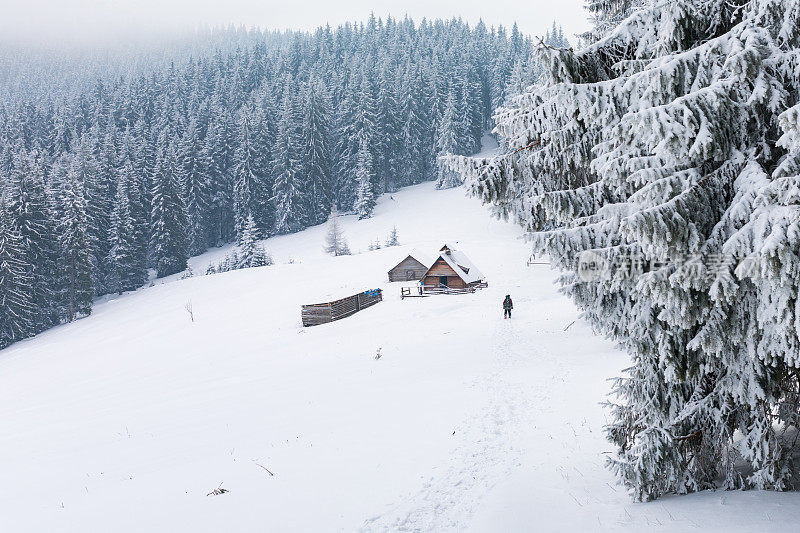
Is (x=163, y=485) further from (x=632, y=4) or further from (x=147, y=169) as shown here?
(x=147, y=169)

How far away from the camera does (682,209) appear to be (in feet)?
17.4

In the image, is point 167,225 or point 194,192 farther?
point 194,192

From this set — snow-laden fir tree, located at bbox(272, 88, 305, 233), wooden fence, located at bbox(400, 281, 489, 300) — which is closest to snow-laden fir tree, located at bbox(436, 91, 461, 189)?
snow-laden fir tree, located at bbox(272, 88, 305, 233)

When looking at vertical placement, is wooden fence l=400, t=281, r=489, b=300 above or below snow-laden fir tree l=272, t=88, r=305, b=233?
below

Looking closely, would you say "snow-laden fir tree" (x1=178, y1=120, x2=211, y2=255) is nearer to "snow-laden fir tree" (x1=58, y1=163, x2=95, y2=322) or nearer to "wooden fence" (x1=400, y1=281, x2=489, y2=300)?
"snow-laden fir tree" (x1=58, y1=163, x2=95, y2=322)

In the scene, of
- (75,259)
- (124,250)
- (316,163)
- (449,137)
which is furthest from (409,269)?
(449,137)

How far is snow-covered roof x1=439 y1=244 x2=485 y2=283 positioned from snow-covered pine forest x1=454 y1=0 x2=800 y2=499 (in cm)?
3068

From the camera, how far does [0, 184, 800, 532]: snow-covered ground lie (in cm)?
814

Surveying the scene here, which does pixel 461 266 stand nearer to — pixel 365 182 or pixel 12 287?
pixel 365 182

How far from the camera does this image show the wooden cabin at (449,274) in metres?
38.2

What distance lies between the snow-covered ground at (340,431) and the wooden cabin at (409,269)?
9469mm

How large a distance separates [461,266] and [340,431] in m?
27.7

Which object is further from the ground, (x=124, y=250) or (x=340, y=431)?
(x=124, y=250)

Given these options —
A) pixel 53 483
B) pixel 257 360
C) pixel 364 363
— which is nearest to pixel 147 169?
pixel 257 360
